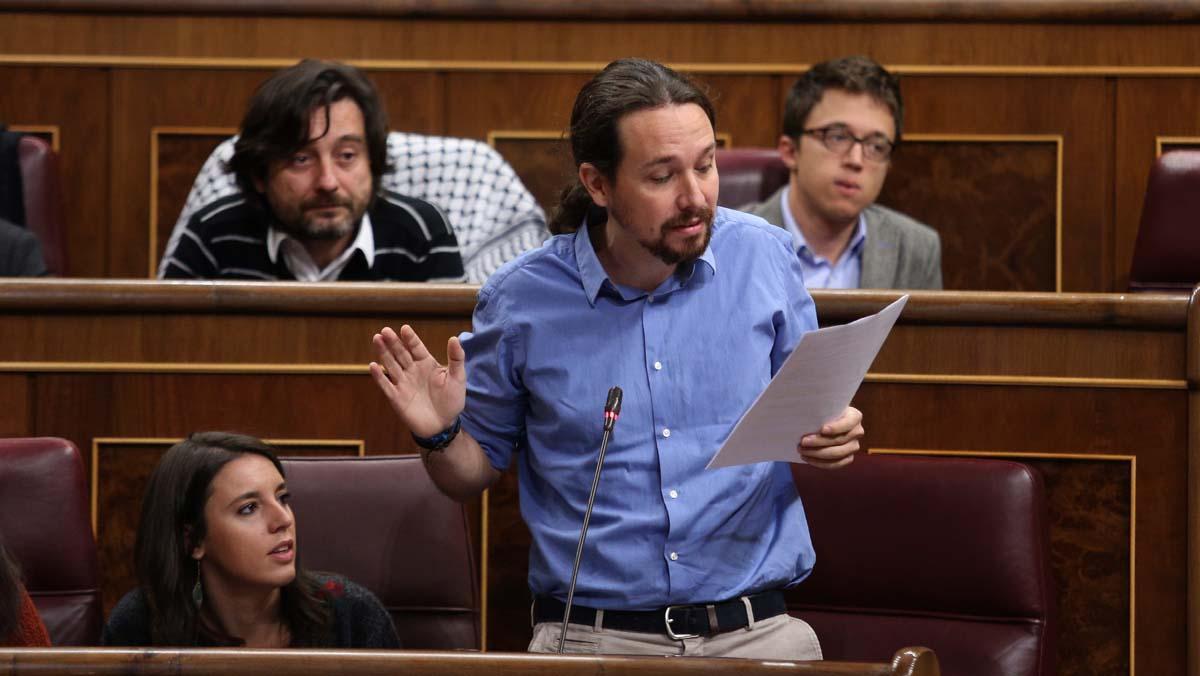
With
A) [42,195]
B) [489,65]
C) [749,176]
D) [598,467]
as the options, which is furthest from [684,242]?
[42,195]

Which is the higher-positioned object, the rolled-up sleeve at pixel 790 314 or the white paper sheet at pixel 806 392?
the rolled-up sleeve at pixel 790 314

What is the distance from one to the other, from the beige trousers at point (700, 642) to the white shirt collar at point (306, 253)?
56 centimetres

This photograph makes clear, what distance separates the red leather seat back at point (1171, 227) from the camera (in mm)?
1285

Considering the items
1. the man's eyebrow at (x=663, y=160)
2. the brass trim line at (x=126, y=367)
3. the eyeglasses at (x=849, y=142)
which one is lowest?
the brass trim line at (x=126, y=367)

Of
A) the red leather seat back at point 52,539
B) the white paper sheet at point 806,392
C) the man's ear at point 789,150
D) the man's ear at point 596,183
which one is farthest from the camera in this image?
the man's ear at point 789,150

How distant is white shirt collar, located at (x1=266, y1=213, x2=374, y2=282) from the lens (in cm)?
130

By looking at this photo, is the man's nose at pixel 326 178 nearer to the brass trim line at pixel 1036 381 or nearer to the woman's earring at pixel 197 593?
the woman's earring at pixel 197 593

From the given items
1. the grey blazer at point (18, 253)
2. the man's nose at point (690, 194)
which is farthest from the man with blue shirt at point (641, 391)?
the grey blazer at point (18, 253)

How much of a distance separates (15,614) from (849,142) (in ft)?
2.65

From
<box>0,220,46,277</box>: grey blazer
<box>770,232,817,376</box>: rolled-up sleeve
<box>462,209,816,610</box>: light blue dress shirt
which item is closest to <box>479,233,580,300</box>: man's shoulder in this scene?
<box>462,209,816,610</box>: light blue dress shirt

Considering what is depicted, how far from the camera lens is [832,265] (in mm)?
1392

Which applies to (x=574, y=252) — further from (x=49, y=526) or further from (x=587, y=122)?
(x=49, y=526)

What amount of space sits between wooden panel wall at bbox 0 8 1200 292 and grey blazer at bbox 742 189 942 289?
126mm

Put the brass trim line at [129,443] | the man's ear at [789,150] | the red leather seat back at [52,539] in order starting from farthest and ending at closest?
1. the man's ear at [789,150]
2. the brass trim line at [129,443]
3. the red leather seat back at [52,539]
